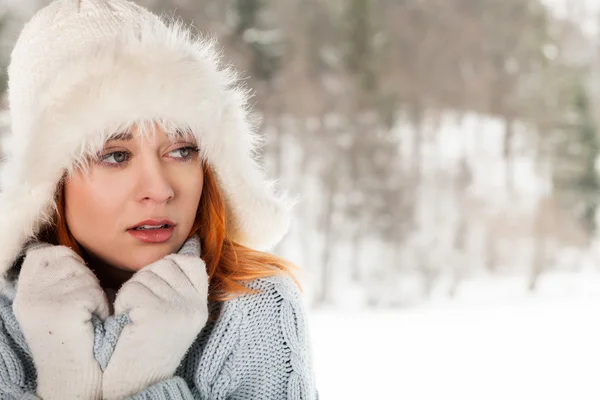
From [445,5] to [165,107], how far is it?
2.40m

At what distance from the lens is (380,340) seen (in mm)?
2859

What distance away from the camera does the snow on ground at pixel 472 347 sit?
8.29 feet

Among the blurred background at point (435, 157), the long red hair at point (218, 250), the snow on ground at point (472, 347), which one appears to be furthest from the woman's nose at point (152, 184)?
the blurred background at point (435, 157)

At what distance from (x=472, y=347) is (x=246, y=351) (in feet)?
6.62

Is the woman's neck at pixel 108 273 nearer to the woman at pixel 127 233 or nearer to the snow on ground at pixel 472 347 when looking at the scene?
the woman at pixel 127 233

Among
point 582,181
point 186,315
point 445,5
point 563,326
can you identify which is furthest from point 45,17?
point 582,181

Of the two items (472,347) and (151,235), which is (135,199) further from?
(472,347)

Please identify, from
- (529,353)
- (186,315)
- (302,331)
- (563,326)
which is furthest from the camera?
(563,326)

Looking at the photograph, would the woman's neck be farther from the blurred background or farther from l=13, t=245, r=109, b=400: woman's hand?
the blurred background

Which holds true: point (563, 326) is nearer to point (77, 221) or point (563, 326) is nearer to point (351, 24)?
point (351, 24)

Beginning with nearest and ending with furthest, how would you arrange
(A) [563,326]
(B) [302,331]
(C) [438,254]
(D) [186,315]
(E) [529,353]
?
1. (D) [186,315]
2. (B) [302,331]
3. (E) [529,353]
4. (A) [563,326]
5. (C) [438,254]

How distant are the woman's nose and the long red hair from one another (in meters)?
0.12

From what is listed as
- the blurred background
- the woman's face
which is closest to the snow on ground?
the blurred background

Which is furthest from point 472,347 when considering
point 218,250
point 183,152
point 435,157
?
point 183,152
